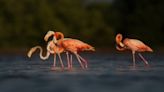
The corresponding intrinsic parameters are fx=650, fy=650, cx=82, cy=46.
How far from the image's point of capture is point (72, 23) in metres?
44.2

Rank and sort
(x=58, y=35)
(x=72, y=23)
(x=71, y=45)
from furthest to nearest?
(x=72, y=23), (x=58, y=35), (x=71, y=45)

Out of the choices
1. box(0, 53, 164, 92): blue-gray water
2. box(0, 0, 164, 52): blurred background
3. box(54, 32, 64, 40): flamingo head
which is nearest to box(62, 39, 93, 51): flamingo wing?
box(54, 32, 64, 40): flamingo head

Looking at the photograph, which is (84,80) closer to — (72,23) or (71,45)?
(71,45)

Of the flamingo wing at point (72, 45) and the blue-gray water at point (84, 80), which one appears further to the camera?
the flamingo wing at point (72, 45)

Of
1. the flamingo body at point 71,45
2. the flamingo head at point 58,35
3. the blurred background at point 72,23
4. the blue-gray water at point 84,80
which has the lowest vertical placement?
the blue-gray water at point 84,80

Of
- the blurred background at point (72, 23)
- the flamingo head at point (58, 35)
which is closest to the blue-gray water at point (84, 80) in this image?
the flamingo head at point (58, 35)

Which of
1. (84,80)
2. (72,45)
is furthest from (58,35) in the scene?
(84,80)

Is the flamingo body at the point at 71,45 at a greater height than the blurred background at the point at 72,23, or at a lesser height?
lesser

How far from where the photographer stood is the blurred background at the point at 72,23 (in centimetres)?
4291

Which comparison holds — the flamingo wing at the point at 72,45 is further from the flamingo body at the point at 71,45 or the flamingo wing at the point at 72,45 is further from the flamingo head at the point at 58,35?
the flamingo head at the point at 58,35

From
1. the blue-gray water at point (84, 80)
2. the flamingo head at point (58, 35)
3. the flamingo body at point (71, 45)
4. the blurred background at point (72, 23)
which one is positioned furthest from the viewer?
the blurred background at point (72, 23)

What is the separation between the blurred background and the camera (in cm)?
4291

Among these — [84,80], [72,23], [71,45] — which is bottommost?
[84,80]

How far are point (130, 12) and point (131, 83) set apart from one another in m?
33.9
